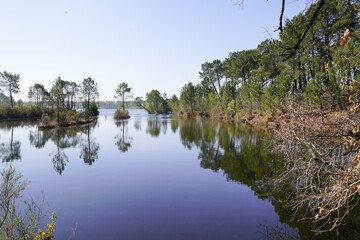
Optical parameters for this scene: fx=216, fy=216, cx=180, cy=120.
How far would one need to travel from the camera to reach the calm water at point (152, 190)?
643cm

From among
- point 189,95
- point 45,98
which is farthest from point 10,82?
point 189,95

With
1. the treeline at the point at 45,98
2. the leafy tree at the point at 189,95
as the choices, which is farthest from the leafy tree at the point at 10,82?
the leafy tree at the point at 189,95

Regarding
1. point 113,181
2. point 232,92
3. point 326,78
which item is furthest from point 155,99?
point 113,181

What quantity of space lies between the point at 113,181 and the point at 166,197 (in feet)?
11.0

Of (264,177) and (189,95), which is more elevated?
(189,95)

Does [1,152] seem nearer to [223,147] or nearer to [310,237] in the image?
[223,147]

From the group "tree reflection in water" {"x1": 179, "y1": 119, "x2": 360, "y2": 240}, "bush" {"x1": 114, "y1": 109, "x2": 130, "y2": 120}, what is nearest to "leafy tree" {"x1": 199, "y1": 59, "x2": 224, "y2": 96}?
"bush" {"x1": 114, "y1": 109, "x2": 130, "y2": 120}

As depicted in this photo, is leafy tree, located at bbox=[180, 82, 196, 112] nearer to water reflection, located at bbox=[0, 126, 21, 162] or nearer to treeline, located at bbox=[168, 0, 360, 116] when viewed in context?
treeline, located at bbox=[168, 0, 360, 116]

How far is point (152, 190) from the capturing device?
948cm

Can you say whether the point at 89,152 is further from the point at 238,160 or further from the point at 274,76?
the point at 274,76

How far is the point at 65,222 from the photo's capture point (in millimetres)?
6754

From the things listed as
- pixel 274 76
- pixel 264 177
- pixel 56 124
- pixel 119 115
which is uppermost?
pixel 274 76

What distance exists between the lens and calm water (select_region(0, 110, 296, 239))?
6434 millimetres

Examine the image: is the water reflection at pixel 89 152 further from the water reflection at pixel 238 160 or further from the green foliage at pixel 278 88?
the green foliage at pixel 278 88
